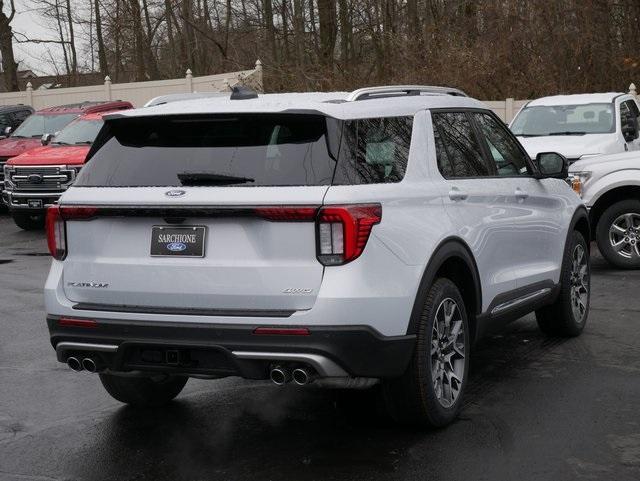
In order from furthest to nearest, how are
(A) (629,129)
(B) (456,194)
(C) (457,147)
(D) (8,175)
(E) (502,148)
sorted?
1. (D) (8,175)
2. (A) (629,129)
3. (E) (502,148)
4. (C) (457,147)
5. (B) (456,194)

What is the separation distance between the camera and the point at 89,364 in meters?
5.58

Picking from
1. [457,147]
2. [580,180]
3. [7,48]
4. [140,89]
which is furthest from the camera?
[7,48]

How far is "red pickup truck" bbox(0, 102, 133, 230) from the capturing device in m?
17.5

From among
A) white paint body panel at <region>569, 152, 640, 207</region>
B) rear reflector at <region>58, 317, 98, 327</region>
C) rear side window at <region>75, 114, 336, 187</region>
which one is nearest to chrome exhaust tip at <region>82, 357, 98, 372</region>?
rear reflector at <region>58, 317, 98, 327</region>

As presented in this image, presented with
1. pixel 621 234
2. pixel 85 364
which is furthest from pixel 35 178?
pixel 85 364

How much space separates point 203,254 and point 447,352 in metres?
1.52

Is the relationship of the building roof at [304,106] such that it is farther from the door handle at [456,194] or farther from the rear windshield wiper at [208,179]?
the door handle at [456,194]

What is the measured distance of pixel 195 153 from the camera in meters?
5.48

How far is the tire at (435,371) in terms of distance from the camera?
220 inches

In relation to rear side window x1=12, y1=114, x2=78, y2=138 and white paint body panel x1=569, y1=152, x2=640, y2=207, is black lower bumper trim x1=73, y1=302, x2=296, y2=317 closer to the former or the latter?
white paint body panel x1=569, y1=152, x2=640, y2=207

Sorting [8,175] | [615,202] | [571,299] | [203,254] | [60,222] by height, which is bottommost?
[8,175]

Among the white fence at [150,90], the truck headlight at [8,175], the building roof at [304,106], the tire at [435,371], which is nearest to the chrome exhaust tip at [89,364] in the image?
the building roof at [304,106]

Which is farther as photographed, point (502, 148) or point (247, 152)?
point (502, 148)

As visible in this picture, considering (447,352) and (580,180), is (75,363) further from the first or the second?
(580,180)
